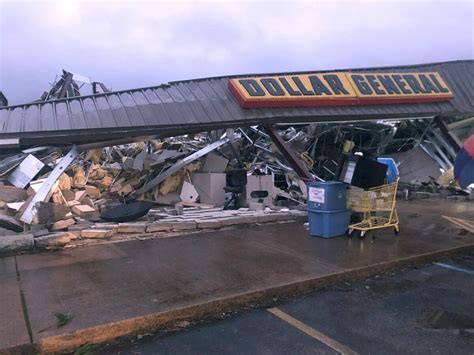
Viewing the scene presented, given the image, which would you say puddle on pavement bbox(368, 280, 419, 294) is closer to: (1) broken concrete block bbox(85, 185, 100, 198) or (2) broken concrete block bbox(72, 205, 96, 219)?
(2) broken concrete block bbox(72, 205, 96, 219)

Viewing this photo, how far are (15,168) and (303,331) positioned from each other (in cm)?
796

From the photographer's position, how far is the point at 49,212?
798 cm

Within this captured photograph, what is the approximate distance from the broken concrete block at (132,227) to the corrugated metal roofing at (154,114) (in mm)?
2300

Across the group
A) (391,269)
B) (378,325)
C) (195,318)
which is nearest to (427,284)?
(391,269)

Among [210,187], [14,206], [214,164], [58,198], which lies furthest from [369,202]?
[14,206]

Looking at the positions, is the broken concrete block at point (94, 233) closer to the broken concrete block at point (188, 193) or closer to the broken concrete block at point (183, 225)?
the broken concrete block at point (183, 225)

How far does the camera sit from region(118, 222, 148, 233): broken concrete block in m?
8.41

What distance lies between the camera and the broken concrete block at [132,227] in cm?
841

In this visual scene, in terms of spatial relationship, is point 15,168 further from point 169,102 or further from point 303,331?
point 303,331

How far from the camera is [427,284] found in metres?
6.14

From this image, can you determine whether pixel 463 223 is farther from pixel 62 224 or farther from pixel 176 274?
pixel 62 224

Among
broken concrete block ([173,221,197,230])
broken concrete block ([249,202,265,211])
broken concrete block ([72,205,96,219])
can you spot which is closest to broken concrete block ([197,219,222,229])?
broken concrete block ([173,221,197,230])

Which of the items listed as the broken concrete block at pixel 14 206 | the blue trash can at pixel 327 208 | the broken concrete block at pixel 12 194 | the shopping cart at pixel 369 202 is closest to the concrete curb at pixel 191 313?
the shopping cart at pixel 369 202

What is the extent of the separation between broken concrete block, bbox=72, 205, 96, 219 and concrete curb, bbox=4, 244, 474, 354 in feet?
16.7
